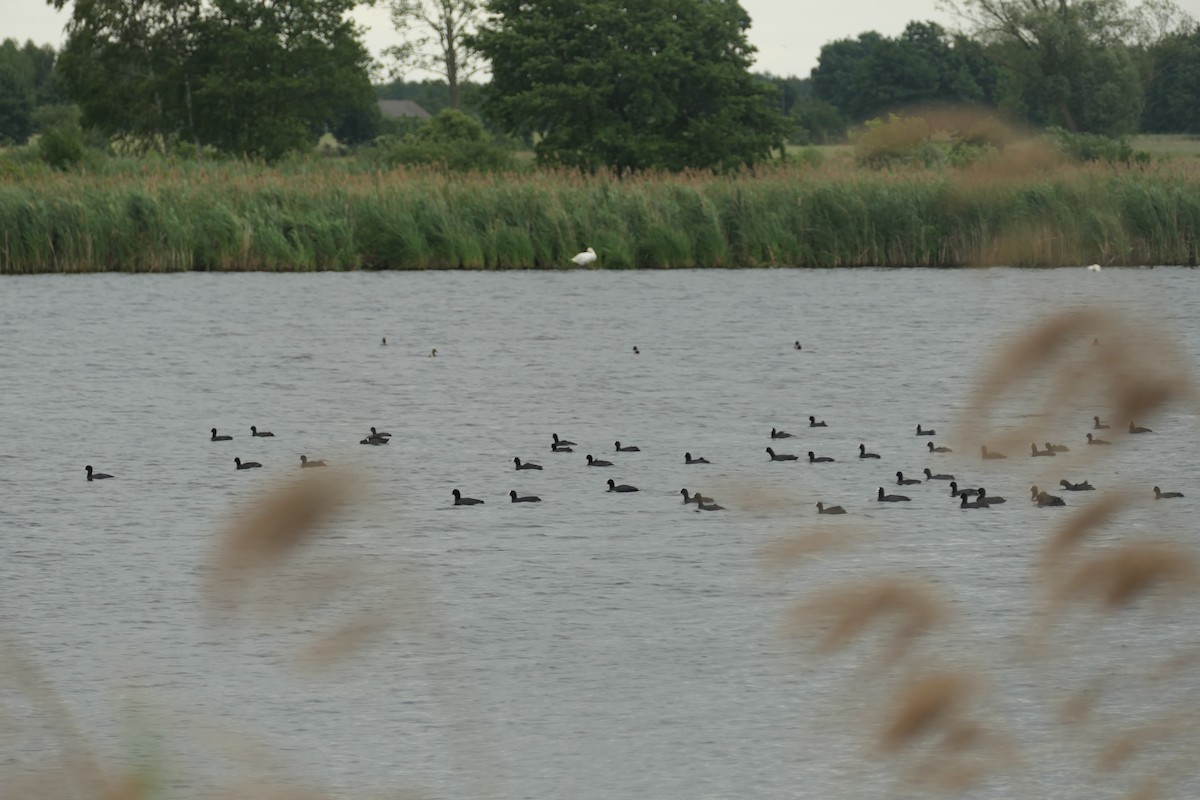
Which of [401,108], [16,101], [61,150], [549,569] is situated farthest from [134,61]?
[401,108]

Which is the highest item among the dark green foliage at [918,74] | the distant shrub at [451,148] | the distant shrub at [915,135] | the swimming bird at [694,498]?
the dark green foliage at [918,74]

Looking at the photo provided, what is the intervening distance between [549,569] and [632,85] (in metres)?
44.0

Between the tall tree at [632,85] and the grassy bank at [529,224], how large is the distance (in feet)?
58.9

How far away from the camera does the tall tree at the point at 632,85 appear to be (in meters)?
52.6

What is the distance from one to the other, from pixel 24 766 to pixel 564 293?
24269mm

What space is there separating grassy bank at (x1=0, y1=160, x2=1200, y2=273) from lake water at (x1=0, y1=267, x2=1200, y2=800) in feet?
32.1

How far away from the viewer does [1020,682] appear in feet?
25.4

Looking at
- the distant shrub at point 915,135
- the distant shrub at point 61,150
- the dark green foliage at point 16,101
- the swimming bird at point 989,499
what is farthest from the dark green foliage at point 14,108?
the distant shrub at point 915,135

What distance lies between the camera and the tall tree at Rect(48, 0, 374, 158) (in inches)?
2584

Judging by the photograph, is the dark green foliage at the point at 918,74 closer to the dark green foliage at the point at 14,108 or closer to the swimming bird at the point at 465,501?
the dark green foliage at the point at 14,108

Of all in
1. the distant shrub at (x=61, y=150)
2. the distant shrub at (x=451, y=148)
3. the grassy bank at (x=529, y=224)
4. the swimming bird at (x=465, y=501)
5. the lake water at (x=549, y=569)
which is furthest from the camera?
the distant shrub at (x=451, y=148)

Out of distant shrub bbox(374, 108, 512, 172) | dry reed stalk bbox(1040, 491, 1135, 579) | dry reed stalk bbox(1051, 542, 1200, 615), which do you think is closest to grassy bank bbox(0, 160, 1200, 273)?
distant shrub bbox(374, 108, 512, 172)

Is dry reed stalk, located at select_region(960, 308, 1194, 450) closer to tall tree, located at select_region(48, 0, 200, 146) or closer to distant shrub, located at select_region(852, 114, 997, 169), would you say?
distant shrub, located at select_region(852, 114, 997, 169)

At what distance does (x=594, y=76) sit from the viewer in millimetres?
52812
